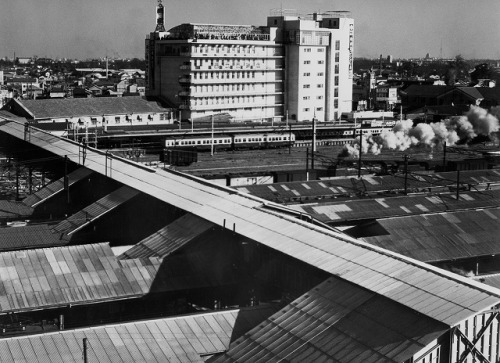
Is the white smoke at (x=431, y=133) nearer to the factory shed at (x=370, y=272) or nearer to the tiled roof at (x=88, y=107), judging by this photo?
the tiled roof at (x=88, y=107)

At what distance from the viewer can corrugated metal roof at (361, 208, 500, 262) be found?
715 inches

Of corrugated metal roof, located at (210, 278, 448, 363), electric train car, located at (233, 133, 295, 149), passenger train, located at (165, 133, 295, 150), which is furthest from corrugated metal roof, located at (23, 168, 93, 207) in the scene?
electric train car, located at (233, 133, 295, 149)

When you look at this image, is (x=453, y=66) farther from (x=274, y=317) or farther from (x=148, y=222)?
(x=274, y=317)

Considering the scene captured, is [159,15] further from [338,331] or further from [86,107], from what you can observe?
[338,331]

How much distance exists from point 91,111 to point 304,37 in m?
13.3

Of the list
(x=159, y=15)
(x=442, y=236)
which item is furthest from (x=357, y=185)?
(x=159, y=15)

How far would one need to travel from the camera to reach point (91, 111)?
142 feet

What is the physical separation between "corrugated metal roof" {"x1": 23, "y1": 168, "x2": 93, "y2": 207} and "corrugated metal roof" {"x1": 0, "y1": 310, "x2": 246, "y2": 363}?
12.5 meters

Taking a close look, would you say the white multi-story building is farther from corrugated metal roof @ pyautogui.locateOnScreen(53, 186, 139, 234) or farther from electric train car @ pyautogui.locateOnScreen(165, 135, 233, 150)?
corrugated metal roof @ pyautogui.locateOnScreen(53, 186, 139, 234)

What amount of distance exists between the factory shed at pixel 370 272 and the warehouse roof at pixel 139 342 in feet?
4.42

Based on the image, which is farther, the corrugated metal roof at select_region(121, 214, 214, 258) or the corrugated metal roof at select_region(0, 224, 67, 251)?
the corrugated metal roof at select_region(0, 224, 67, 251)

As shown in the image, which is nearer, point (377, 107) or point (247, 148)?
point (247, 148)

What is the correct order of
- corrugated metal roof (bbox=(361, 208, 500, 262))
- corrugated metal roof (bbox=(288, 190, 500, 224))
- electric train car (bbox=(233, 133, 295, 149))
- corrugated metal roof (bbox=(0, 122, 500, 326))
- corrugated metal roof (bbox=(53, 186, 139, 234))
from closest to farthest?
corrugated metal roof (bbox=(0, 122, 500, 326)) → corrugated metal roof (bbox=(361, 208, 500, 262)) → corrugated metal roof (bbox=(53, 186, 139, 234)) → corrugated metal roof (bbox=(288, 190, 500, 224)) → electric train car (bbox=(233, 133, 295, 149))

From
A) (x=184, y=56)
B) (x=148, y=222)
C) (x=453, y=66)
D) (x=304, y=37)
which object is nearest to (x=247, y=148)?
(x=184, y=56)
